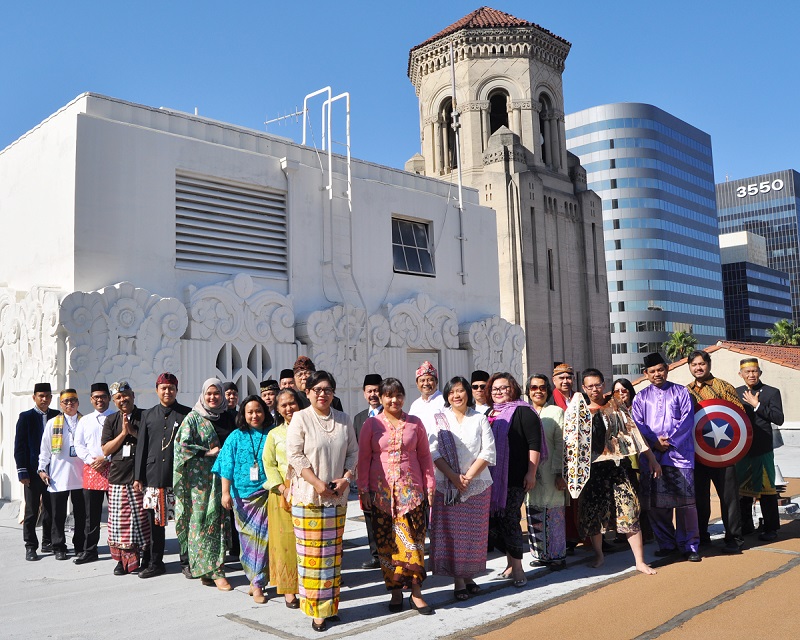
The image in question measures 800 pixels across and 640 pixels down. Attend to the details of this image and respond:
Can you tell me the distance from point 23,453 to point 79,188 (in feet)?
13.2

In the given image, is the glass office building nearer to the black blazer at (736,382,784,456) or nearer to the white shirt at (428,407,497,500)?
the black blazer at (736,382,784,456)

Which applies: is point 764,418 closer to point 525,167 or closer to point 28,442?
point 28,442

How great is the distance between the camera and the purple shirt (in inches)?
265

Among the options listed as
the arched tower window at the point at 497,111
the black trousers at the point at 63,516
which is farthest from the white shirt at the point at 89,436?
the arched tower window at the point at 497,111

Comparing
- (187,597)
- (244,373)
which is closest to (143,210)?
(244,373)

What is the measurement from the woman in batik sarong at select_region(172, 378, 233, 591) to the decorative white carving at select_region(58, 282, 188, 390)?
3990 millimetres

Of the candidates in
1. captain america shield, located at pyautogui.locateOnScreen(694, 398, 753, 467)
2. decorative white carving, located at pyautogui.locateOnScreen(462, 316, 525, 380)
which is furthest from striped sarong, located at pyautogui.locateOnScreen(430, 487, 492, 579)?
decorative white carving, located at pyautogui.locateOnScreen(462, 316, 525, 380)

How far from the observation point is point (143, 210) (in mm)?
10859

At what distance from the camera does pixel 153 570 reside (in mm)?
6754

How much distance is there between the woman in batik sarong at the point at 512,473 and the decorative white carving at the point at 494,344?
8.73m

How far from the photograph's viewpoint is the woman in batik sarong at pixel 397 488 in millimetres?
5312

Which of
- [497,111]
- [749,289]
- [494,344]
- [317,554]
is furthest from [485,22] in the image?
[749,289]

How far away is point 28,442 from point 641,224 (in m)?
76.7

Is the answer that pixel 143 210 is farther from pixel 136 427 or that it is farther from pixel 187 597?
pixel 187 597
